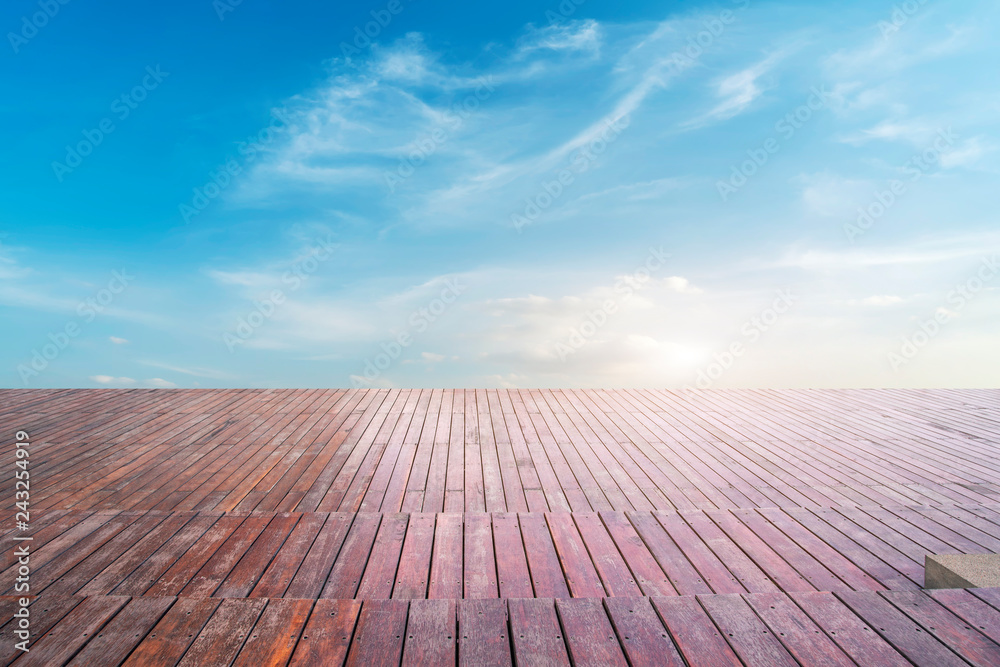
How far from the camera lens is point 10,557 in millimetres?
2174

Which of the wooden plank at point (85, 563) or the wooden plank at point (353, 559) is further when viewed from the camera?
the wooden plank at point (85, 563)

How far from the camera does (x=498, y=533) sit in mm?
2242

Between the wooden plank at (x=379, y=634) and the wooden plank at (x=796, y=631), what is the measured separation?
1018mm

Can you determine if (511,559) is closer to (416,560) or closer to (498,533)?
(498,533)

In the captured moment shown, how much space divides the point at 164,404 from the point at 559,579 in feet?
17.0

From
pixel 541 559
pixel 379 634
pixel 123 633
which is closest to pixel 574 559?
pixel 541 559

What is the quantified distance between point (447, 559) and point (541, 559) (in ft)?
1.26

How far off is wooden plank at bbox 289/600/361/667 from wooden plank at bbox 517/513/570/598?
73 cm

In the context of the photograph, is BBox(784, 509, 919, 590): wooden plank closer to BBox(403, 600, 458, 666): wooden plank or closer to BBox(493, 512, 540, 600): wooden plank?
BBox(493, 512, 540, 600): wooden plank

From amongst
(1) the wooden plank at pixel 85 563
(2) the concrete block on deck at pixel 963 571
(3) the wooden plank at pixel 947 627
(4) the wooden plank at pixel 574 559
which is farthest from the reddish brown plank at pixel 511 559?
(1) the wooden plank at pixel 85 563

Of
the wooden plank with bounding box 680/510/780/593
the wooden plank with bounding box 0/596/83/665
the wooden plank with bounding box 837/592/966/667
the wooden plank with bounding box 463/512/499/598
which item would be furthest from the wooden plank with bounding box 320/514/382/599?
the wooden plank with bounding box 837/592/966/667

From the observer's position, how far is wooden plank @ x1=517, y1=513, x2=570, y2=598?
6.15 feet

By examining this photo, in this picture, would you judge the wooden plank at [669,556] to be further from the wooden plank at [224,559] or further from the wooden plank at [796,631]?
the wooden plank at [224,559]

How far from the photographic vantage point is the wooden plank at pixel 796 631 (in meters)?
1.30
